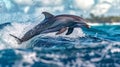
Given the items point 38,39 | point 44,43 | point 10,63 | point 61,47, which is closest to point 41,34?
point 38,39

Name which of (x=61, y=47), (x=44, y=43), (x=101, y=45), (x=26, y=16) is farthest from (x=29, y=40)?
(x=26, y=16)

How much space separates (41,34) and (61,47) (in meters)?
3.05

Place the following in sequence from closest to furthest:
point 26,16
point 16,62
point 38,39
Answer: point 16,62, point 38,39, point 26,16

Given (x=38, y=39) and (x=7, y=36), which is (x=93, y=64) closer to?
(x=38, y=39)

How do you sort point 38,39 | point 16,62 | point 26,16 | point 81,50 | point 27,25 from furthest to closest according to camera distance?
1. point 26,16
2. point 27,25
3. point 38,39
4. point 81,50
5. point 16,62

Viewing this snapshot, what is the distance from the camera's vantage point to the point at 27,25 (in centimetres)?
1717

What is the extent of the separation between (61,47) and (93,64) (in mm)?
1535

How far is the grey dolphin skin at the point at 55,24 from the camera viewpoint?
1491 centimetres

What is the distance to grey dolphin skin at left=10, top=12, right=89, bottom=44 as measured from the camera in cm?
1491

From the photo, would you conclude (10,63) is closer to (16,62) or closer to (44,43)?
(16,62)

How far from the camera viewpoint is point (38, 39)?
51.2 ft

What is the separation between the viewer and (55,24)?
14.9 metres

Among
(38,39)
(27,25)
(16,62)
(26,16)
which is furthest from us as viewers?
(26,16)

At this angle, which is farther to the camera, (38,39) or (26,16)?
(26,16)
